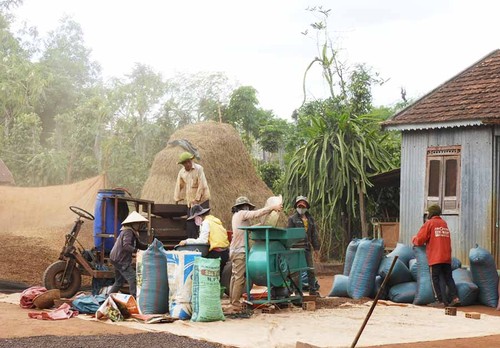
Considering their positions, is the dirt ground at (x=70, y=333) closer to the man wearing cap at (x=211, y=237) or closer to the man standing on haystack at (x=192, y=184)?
the man wearing cap at (x=211, y=237)

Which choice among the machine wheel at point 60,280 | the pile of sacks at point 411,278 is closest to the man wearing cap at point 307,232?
the pile of sacks at point 411,278

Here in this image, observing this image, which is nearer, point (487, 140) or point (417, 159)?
point (487, 140)

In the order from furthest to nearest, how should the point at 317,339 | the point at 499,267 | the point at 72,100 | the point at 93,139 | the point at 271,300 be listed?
the point at 72,100
the point at 93,139
the point at 499,267
the point at 271,300
the point at 317,339

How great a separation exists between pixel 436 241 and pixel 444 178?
3967 mm

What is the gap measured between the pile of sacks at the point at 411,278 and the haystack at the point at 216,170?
7379 mm

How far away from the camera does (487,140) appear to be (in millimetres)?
16516

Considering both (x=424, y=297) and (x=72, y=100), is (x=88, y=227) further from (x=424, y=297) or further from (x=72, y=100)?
(x=72, y=100)

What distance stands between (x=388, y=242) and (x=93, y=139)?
2805cm

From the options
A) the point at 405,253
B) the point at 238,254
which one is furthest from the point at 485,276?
the point at 238,254

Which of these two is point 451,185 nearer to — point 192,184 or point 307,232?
point 307,232

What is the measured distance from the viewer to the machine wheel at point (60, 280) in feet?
43.5

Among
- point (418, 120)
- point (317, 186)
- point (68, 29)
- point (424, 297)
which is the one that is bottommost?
point (424, 297)

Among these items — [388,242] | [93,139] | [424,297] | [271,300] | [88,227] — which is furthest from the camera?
[93,139]

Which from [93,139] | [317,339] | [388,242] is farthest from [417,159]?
[93,139]
